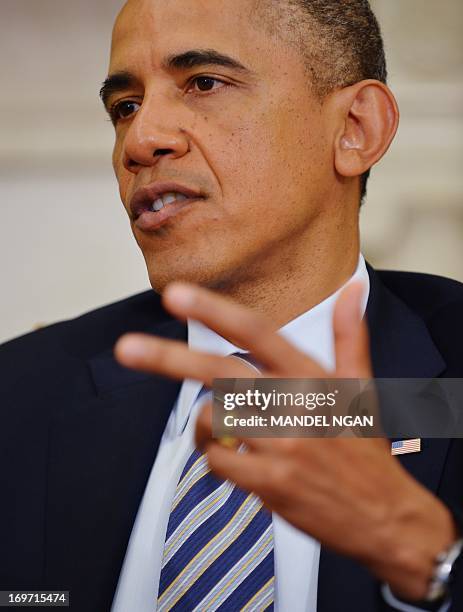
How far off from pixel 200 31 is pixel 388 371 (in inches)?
20.4

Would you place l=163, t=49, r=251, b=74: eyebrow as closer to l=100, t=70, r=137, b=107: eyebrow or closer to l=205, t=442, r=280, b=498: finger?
l=100, t=70, r=137, b=107: eyebrow

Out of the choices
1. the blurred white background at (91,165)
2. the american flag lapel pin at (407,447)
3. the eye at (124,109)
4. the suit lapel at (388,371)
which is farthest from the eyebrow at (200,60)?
the blurred white background at (91,165)

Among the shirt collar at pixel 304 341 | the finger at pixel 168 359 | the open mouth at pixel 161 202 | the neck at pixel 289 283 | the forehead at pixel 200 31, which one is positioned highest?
the forehead at pixel 200 31

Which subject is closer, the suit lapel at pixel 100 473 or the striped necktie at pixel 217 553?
the striped necktie at pixel 217 553

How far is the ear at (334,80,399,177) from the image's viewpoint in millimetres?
1311

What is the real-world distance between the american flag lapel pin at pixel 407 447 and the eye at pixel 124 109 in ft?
1.98

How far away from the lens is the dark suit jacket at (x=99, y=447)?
1.11 m

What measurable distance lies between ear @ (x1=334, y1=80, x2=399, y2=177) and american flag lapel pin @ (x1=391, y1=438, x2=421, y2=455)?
428mm

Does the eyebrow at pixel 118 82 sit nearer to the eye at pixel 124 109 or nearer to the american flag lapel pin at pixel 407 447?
the eye at pixel 124 109

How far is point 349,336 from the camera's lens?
0.69 meters

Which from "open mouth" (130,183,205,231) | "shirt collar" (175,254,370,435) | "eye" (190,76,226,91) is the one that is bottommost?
"shirt collar" (175,254,370,435)

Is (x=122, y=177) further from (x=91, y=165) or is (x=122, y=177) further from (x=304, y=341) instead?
(x=91, y=165)

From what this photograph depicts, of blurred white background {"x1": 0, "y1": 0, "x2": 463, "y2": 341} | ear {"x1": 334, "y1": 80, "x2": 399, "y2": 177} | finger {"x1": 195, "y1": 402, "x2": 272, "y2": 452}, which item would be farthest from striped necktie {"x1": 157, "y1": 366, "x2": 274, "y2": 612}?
blurred white background {"x1": 0, "y1": 0, "x2": 463, "y2": 341}

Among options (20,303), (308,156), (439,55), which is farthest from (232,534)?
(439,55)
